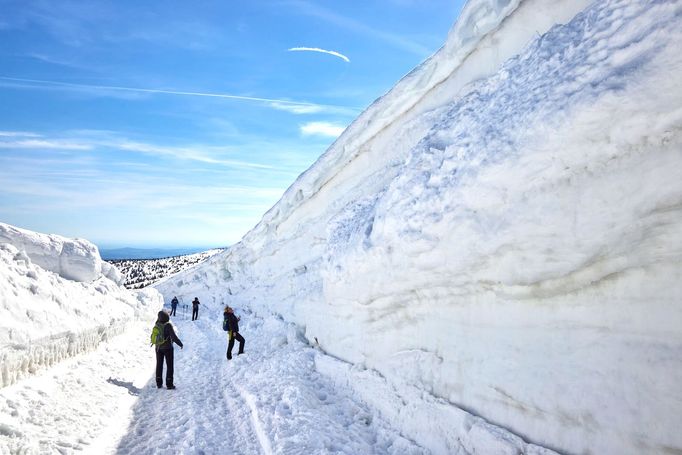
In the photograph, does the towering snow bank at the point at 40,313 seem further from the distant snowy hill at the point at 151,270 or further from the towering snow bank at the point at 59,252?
the distant snowy hill at the point at 151,270

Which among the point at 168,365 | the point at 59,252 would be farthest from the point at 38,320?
the point at 59,252

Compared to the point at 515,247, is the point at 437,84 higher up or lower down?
higher up

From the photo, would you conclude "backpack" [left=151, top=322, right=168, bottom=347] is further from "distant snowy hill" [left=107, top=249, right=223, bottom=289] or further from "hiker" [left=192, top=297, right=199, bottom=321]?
"distant snowy hill" [left=107, top=249, right=223, bottom=289]

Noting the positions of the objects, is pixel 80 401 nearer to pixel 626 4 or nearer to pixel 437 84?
pixel 626 4

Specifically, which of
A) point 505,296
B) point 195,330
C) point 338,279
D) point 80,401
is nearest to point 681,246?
point 505,296

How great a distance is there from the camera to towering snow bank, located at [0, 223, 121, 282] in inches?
476

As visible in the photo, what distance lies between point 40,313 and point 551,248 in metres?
7.70

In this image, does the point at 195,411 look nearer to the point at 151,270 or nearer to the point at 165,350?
the point at 165,350

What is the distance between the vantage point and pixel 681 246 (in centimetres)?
308

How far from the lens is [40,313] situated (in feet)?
22.9

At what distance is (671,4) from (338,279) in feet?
19.2

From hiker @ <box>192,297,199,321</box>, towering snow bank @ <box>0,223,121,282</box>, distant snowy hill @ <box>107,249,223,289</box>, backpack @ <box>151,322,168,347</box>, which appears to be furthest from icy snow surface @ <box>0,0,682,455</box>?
distant snowy hill @ <box>107,249,223,289</box>

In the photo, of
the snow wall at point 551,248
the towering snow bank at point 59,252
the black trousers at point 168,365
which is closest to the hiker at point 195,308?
the towering snow bank at point 59,252

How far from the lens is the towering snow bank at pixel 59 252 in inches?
476
